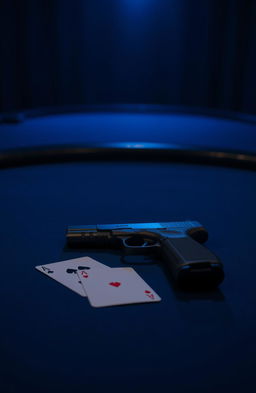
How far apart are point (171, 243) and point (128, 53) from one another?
4.36 m

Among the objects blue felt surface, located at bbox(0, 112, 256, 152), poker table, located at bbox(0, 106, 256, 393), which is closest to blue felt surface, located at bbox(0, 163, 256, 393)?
poker table, located at bbox(0, 106, 256, 393)

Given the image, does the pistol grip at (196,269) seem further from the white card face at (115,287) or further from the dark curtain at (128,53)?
the dark curtain at (128,53)

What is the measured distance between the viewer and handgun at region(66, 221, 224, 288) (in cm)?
98

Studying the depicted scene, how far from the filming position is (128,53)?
510 centimetres

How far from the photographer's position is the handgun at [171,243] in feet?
3.20

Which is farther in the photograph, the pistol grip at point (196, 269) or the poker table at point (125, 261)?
the pistol grip at point (196, 269)

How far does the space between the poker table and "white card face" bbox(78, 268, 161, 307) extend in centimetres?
2

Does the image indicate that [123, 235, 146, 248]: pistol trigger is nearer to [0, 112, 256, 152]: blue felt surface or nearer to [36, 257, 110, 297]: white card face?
[36, 257, 110, 297]: white card face

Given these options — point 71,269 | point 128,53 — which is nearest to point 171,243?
point 71,269

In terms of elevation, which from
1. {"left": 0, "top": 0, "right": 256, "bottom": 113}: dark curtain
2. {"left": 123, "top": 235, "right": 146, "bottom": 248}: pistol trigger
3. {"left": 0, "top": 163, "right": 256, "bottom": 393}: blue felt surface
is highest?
{"left": 0, "top": 0, "right": 256, "bottom": 113}: dark curtain

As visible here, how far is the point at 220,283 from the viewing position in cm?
100

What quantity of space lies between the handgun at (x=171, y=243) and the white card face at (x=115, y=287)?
8 cm

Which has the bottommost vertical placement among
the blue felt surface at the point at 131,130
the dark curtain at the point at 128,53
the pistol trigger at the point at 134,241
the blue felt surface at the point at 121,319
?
the blue felt surface at the point at 121,319

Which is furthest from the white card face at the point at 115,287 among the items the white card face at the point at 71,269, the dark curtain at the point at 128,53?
the dark curtain at the point at 128,53
